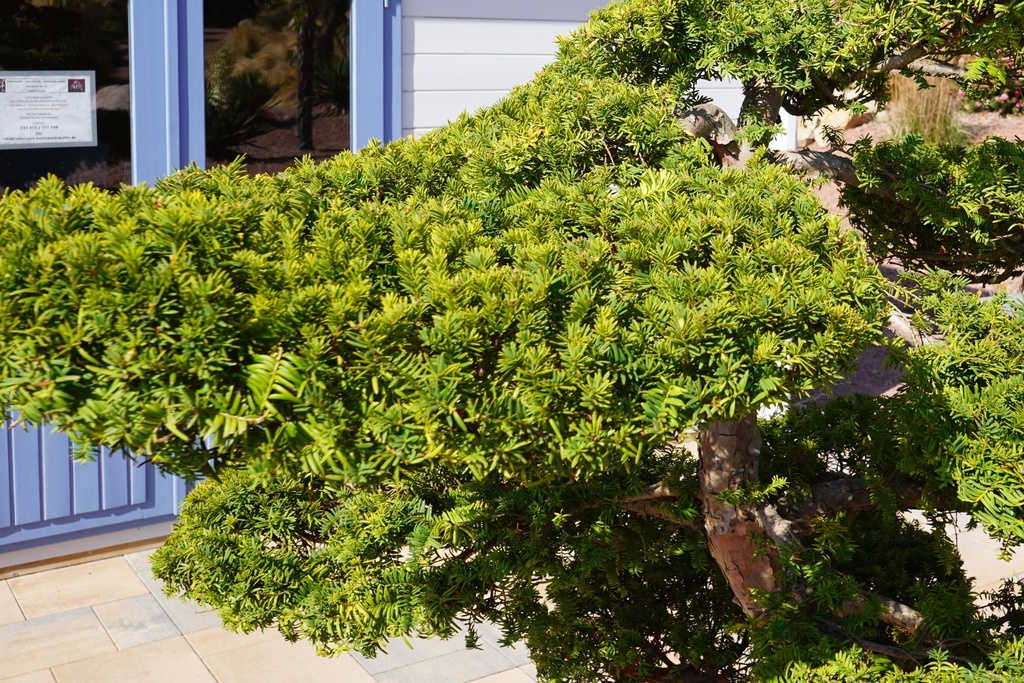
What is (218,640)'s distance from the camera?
14.6 feet

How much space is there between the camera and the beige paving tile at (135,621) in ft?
14.5

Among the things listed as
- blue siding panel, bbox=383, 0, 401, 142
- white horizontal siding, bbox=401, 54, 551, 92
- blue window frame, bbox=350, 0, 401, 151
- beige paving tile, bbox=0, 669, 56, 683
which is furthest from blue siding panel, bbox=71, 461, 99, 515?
white horizontal siding, bbox=401, 54, 551, 92

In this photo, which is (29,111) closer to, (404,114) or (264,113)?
(264,113)

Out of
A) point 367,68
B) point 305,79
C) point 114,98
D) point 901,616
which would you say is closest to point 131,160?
point 114,98

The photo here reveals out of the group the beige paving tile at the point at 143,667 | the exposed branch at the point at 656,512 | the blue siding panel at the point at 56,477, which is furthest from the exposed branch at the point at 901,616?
the blue siding panel at the point at 56,477

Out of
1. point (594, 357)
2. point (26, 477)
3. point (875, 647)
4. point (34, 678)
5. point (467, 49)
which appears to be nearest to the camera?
point (594, 357)

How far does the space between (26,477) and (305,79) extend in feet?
7.40

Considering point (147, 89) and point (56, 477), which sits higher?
point (147, 89)

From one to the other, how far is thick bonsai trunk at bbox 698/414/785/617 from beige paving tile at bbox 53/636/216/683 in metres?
2.52

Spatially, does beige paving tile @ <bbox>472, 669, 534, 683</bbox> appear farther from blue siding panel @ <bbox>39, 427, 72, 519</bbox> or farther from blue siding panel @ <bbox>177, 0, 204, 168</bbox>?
blue siding panel @ <bbox>177, 0, 204, 168</bbox>

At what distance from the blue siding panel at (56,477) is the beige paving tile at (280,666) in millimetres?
1200

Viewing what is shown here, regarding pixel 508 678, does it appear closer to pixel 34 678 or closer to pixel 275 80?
pixel 34 678

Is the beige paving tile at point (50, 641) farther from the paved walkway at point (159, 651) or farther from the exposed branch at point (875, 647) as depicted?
the exposed branch at point (875, 647)

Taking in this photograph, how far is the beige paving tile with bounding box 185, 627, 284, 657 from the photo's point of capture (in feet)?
14.3
